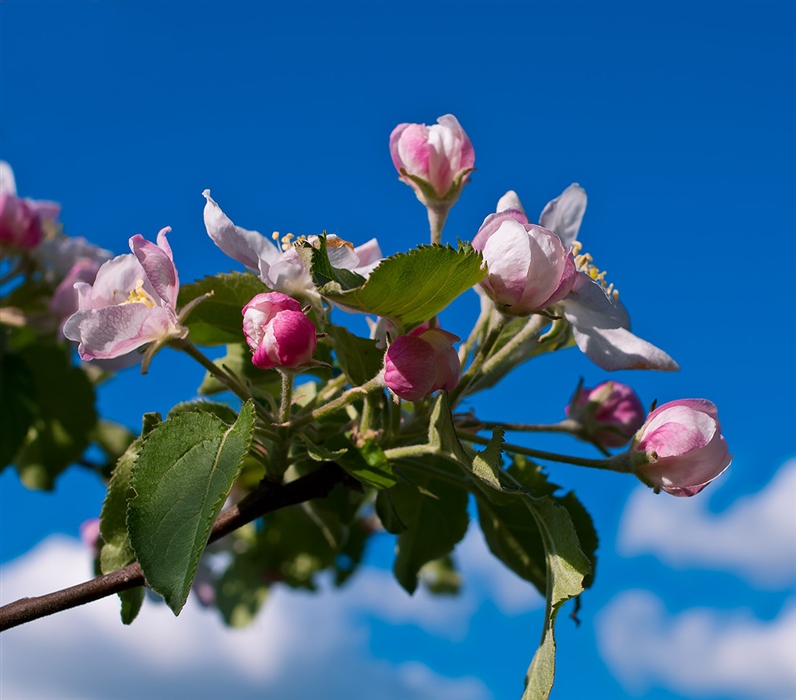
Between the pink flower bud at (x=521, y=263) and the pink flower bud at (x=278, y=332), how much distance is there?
0.22 metres

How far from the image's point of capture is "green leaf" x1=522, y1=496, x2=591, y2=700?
0.98 metres

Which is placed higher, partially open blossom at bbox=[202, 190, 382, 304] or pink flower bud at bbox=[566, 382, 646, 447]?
pink flower bud at bbox=[566, 382, 646, 447]

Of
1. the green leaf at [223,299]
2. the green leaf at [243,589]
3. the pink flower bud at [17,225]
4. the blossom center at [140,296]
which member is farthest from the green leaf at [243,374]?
A: the green leaf at [243,589]

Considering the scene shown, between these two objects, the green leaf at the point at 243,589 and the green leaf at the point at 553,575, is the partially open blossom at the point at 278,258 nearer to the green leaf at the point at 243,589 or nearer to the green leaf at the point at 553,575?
the green leaf at the point at 553,575

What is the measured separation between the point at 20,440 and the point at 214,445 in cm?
144

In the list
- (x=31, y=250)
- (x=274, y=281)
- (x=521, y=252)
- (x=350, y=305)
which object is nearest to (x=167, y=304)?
(x=274, y=281)

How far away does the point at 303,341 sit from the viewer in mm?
1007

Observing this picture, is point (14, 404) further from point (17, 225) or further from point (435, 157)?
point (435, 157)

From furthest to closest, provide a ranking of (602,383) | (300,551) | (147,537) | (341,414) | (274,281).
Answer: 1. (300,551)
2. (602,383)
3. (341,414)
4. (274,281)
5. (147,537)

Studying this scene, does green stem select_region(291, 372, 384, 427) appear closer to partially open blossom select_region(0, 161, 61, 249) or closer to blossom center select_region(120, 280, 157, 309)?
blossom center select_region(120, 280, 157, 309)

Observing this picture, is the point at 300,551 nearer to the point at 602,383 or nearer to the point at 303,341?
the point at 602,383

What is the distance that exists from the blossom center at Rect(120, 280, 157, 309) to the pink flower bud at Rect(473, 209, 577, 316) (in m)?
0.44

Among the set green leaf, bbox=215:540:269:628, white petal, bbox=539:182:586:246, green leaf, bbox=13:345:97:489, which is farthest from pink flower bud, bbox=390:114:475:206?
green leaf, bbox=215:540:269:628

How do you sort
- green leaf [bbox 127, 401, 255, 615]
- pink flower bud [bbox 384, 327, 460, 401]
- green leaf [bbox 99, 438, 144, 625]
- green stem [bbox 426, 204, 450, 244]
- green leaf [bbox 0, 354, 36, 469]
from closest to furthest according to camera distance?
green leaf [bbox 127, 401, 255, 615]
pink flower bud [bbox 384, 327, 460, 401]
green leaf [bbox 99, 438, 144, 625]
green stem [bbox 426, 204, 450, 244]
green leaf [bbox 0, 354, 36, 469]
